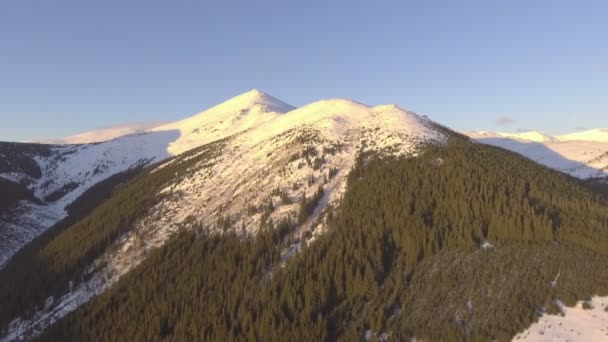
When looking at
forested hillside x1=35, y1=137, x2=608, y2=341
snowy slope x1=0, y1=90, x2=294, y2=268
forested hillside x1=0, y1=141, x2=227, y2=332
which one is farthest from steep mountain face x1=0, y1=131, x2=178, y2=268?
forested hillside x1=35, y1=137, x2=608, y2=341

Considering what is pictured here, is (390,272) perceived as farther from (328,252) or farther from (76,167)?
(76,167)

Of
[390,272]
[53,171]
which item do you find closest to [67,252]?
[390,272]

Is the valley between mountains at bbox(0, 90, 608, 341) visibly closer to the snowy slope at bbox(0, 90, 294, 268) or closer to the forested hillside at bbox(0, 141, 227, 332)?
the forested hillside at bbox(0, 141, 227, 332)

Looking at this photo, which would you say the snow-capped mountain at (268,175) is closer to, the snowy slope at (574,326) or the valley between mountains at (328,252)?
the valley between mountains at (328,252)


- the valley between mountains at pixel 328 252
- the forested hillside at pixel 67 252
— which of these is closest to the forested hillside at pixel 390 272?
the valley between mountains at pixel 328 252

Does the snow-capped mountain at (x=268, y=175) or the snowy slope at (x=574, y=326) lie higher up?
the snow-capped mountain at (x=268, y=175)
